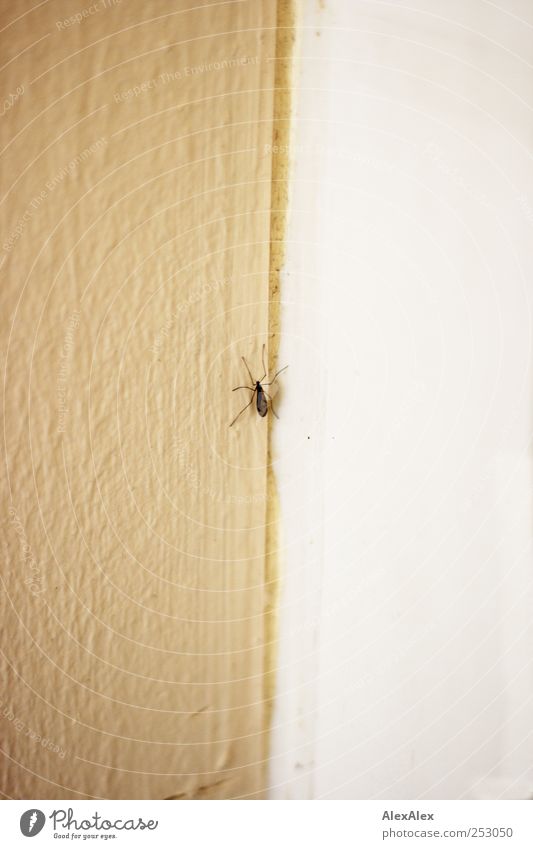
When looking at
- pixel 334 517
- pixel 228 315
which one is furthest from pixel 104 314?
pixel 334 517

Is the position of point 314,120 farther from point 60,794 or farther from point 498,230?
point 60,794
